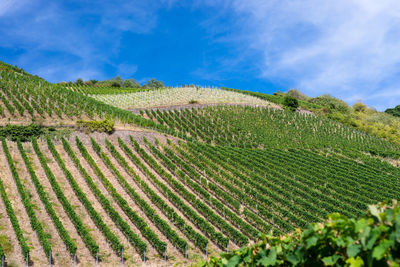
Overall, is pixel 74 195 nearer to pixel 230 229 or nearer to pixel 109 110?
pixel 230 229

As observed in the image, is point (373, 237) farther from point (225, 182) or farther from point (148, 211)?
point (225, 182)

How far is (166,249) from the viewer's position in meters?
17.3

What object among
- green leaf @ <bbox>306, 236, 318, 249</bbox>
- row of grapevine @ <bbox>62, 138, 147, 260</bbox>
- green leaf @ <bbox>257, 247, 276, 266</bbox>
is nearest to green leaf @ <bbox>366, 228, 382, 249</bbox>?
green leaf @ <bbox>306, 236, 318, 249</bbox>

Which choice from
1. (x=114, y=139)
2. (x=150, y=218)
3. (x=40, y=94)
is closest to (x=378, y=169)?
(x=150, y=218)

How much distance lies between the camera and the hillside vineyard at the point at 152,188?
1703cm

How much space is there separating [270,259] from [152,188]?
21.0m

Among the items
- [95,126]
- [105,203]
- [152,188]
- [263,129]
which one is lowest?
[105,203]

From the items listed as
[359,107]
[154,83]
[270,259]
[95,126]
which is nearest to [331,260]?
[270,259]

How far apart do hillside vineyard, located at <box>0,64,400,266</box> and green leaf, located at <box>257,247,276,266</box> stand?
13.6 metres

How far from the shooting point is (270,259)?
4.00 metres

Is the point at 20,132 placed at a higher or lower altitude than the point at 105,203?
higher

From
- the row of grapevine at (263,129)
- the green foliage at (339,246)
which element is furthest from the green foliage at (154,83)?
the green foliage at (339,246)

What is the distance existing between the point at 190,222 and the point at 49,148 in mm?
17318

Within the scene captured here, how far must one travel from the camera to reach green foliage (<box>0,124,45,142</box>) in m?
28.7
